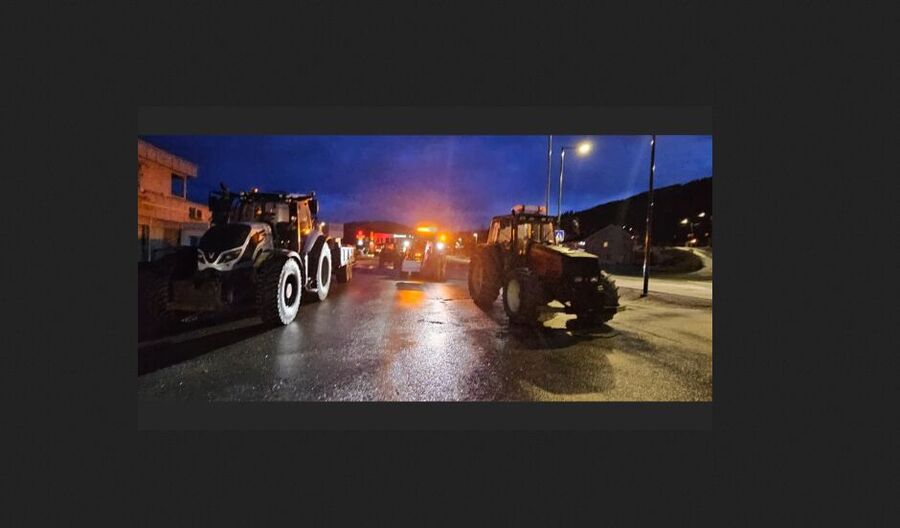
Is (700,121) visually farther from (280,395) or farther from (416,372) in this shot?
(280,395)

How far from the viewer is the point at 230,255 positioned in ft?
17.3

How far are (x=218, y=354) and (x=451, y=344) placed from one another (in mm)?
2749

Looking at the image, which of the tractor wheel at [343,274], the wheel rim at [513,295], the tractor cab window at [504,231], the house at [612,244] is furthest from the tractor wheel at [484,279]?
the house at [612,244]

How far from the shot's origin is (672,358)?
4.72 meters

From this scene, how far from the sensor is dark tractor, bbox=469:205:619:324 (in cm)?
561

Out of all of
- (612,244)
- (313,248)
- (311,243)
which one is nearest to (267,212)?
(311,243)

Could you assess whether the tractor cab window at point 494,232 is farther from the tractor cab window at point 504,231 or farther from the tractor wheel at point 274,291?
the tractor wheel at point 274,291

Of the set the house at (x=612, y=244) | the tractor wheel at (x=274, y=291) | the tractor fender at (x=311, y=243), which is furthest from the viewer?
the house at (x=612, y=244)

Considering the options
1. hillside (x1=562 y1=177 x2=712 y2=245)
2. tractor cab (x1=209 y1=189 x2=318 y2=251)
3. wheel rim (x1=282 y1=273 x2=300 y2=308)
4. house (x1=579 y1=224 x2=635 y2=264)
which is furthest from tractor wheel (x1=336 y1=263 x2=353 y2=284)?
house (x1=579 y1=224 x2=635 y2=264)

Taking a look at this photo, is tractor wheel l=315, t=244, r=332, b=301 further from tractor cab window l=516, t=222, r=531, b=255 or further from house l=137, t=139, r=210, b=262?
house l=137, t=139, r=210, b=262

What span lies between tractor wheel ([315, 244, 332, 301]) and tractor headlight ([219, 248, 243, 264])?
7.36 ft

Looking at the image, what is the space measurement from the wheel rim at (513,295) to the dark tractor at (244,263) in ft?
11.0

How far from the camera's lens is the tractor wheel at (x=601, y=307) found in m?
5.60

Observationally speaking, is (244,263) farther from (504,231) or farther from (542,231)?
(542,231)
